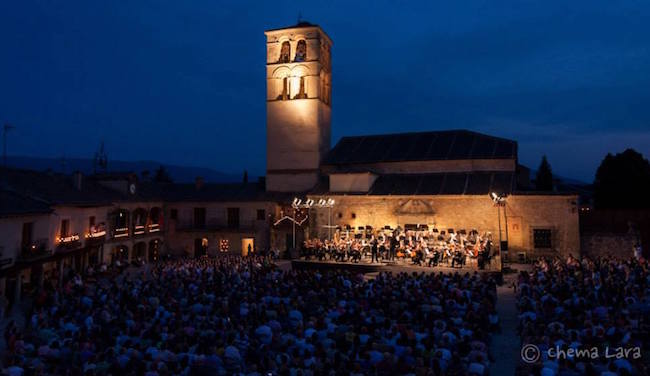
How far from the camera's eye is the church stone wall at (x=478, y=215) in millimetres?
27703

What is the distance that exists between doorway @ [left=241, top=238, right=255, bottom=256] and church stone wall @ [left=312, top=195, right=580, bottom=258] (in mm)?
6581

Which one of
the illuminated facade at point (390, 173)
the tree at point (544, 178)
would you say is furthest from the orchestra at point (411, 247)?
the tree at point (544, 178)

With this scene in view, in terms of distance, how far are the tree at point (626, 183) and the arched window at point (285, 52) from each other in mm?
30743

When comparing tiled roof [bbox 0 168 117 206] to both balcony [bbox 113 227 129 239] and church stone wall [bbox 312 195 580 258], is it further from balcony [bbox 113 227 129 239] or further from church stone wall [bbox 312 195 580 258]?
church stone wall [bbox 312 195 580 258]

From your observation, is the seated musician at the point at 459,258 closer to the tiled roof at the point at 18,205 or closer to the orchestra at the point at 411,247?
the orchestra at the point at 411,247

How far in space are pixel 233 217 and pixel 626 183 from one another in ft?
113

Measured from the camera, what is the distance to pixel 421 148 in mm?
35281

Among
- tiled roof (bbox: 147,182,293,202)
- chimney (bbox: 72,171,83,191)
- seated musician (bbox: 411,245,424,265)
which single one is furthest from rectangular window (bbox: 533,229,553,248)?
chimney (bbox: 72,171,83,191)

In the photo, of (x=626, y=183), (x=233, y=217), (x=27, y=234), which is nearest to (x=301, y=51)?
(x=233, y=217)

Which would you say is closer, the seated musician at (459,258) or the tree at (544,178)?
the seated musician at (459,258)

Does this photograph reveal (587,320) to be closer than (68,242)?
Yes

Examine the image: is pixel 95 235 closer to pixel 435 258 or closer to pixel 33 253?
pixel 33 253

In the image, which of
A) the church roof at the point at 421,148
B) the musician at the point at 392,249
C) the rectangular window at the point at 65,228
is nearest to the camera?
the rectangular window at the point at 65,228

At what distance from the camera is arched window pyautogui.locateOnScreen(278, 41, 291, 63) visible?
3784cm
